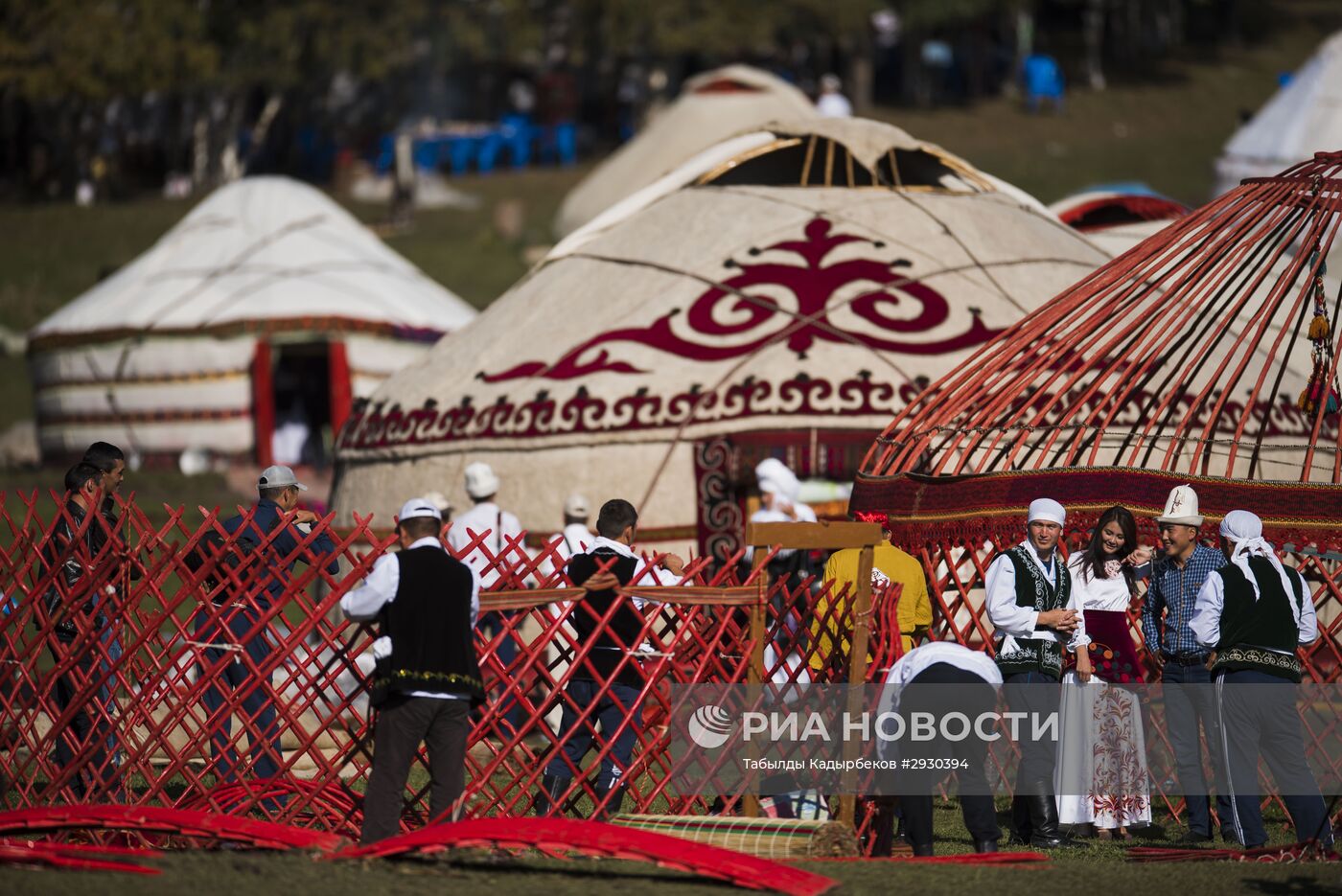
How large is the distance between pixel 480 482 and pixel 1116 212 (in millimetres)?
4813

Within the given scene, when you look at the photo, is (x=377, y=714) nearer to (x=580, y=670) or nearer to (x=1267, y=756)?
(x=580, y=670)

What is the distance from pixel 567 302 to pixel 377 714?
161 inches

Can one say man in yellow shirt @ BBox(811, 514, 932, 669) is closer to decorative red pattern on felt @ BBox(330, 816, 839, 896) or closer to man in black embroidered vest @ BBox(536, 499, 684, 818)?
man in black embroidered vest @ BBox(536, 499, 684, 818)

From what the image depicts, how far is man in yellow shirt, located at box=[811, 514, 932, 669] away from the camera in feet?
18.6

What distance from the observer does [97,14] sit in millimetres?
24953

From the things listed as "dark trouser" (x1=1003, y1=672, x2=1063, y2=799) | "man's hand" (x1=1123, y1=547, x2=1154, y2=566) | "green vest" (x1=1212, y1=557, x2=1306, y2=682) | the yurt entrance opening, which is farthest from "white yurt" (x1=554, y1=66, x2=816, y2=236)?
"green vest" (x1=1212, y1=557, x2=1306, y2=682)

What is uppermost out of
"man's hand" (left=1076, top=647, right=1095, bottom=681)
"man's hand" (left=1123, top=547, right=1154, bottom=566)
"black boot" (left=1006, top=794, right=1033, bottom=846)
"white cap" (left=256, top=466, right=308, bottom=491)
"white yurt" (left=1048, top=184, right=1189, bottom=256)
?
"white yurt" (left=1048, top=184, right=1189, bottom=256)

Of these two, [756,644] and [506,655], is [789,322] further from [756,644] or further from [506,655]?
[756,644]

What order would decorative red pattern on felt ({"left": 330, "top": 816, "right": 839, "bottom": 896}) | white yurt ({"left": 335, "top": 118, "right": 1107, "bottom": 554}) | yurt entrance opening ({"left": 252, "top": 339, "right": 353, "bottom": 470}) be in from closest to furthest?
1. decorative red pattern on felt ({"left": 330, "top": 816, "right": 839, "bottom": 896})
2. white yurt ({"left": 335, "top": 118, "right": 1107, "bottom": 554})
3. yurt entrance opening ({"left": 252, "top": 339, "right": 353, "bottom": 470})

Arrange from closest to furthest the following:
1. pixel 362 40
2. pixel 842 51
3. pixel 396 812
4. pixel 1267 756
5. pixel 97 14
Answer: pixel 396 812 → pixel 1267 756 → pixel 97 14 → pixel 362 40 → pixel 842 51

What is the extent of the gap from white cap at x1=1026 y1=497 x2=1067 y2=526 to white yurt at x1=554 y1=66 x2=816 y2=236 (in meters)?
13.1

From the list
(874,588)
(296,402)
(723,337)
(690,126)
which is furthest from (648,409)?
(690,126)

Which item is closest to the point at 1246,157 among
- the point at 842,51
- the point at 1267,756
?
the point at 1267,756

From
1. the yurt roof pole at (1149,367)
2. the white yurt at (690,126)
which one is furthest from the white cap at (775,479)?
the white yurt at (690,126)
